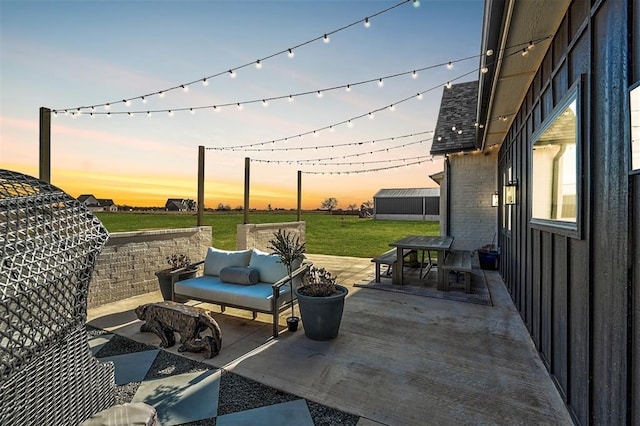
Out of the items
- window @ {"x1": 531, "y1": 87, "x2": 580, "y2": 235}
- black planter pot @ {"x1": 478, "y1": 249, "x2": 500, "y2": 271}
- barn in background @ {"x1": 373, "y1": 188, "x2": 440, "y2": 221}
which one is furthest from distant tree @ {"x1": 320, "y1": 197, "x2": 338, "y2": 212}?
window @ {"x1": 531, "y1": 87, "x2": 580, "y2": 235}

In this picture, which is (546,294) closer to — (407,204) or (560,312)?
(560,312)

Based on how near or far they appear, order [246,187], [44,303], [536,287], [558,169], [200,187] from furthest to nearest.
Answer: [246,187]
[200,187]
[536,287]
[558,169]
[44,303]

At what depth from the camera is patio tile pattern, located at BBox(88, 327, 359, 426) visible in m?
2.01

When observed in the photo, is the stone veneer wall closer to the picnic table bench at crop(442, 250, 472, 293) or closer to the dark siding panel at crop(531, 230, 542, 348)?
the picnic table bench at crop(442, 250, 472, 293)

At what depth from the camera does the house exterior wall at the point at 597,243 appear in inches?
55.4

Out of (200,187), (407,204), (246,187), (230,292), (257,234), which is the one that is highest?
(407,204)

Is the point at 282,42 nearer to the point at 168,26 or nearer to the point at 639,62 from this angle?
the point at 168,26

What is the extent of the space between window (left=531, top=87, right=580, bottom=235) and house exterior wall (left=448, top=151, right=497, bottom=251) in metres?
4.98

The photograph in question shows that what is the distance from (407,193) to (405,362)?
24.0 meters

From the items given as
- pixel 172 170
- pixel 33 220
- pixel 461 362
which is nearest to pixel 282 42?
pixel 33 220

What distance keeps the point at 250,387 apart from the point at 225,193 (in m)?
7.99

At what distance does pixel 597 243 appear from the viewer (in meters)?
1.72

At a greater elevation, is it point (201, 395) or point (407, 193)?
point (407, 193)

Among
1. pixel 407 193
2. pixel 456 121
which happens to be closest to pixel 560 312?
pixel 456 121
